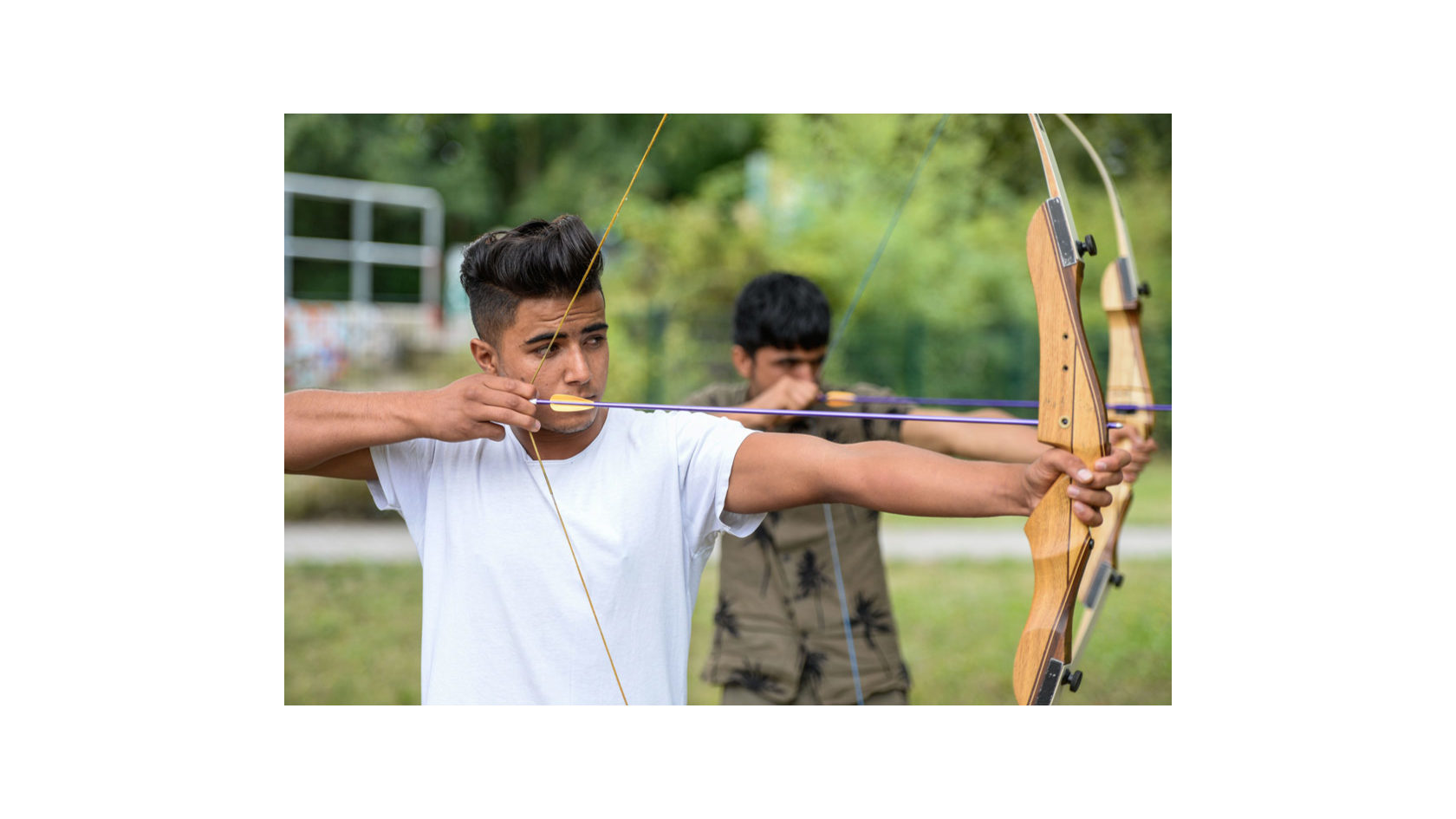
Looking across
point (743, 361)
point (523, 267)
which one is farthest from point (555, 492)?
point (743, 361)

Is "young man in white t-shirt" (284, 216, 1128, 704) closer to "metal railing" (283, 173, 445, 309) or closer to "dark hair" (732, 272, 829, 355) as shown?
"dark hair" (732, 272, 829, 355)

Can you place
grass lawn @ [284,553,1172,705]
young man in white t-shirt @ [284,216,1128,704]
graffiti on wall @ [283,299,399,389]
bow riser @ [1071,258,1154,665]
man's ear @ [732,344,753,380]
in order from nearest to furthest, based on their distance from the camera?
young man in white t-shirt @ [284,216,1128,704]
bow riser @ [1071,258,1154,665]
man's ear @ [732,344,753,380]
grass lawn @ [284,553,1172,705]
graffiti on wall @ [283,299,399,389]

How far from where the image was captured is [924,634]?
513cm

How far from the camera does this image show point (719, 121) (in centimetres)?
895

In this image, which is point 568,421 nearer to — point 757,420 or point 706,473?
point 706,473

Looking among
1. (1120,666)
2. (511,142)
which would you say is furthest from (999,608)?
(511,142)

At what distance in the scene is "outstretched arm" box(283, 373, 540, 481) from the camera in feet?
5.39

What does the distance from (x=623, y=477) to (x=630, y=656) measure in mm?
295

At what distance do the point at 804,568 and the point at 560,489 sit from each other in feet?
3.53

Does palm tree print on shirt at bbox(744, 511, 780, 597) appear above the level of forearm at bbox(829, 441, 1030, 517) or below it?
below

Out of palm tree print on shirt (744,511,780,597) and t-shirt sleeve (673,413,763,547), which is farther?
palm tree print on shirt (744,511,780,597)

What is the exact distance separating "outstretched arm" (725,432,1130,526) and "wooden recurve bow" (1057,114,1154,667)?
0.50m

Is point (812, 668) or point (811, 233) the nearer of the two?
point (812, 668)

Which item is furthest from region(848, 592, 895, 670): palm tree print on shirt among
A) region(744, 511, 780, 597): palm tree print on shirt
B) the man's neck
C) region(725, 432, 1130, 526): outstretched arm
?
the man's neck
